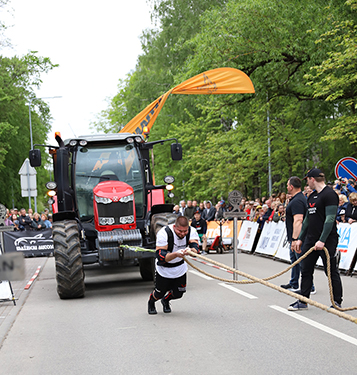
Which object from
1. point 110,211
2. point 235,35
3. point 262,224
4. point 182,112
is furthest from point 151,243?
point 182,112

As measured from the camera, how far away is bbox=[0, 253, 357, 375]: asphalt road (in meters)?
5.76

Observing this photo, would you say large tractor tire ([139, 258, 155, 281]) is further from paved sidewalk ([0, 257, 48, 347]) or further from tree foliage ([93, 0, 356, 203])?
tree foliage ([93, 0, 356, 203])

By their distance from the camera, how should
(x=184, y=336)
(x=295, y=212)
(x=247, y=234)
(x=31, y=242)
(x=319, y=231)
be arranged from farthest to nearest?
(x=31, y=242) → (x=247, y=234) → (x=295, y=212) → (x=319, y=231) → (x=184, y=336)

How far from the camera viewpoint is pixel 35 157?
1157 centimetres

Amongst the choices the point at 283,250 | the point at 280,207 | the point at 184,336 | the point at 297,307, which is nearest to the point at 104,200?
the point at 297,307

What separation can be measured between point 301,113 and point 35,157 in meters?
16.3

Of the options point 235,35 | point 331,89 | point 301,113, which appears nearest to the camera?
point 331,89

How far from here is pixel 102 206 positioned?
11.0 meters

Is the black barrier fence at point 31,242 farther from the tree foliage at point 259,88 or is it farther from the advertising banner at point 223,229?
the tree foliage at point 259,88

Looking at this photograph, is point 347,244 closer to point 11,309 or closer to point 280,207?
point 280,207

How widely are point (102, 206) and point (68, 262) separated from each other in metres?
1.36

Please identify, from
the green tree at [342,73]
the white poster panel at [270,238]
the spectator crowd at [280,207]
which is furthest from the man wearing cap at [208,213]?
the green tree at [342,73]

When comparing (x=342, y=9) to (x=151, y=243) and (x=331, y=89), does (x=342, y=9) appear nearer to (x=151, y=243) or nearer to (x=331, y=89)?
(x=331, y=89)

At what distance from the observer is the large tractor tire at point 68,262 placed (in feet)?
33.3
